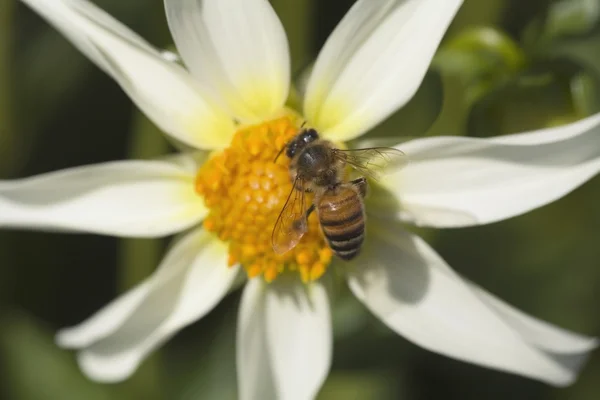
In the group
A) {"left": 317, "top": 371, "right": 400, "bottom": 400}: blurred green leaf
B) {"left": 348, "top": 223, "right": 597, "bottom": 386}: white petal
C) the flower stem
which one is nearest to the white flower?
{"left": 348, "top": 223, "right": 597, "bottom": 386}: white petal

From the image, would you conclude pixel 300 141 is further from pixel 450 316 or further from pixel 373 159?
pixel 450 316

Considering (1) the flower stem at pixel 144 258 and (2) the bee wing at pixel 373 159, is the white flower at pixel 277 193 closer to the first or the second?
(2) the bee wing at pixel 373 159

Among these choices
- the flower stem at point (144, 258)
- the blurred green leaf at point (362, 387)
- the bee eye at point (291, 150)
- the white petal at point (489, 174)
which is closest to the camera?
the white petal at point (489, 174)

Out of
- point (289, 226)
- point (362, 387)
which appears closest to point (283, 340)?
point (289, 226)

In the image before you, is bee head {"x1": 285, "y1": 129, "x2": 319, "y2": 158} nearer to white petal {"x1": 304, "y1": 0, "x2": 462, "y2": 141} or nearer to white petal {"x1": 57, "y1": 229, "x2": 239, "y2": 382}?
white petal {"x1": 304, "y1": 0, "x2": 462, "y2": 141}

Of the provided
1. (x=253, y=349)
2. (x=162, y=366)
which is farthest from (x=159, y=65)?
(x=162, y=366)

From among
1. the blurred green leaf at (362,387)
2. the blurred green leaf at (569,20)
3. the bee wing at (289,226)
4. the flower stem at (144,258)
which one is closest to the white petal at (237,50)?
the bee wing at (289,226)
